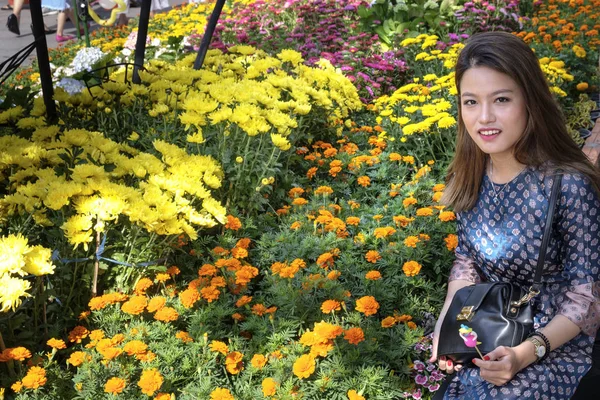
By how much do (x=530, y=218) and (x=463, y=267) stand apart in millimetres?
341

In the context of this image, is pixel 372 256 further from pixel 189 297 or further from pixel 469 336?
pixel 469 336

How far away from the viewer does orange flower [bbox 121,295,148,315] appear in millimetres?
2422

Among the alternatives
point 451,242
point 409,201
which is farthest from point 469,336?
point 409,201

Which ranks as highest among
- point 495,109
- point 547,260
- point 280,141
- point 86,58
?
point 495,109

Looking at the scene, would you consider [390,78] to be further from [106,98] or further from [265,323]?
[265,323]

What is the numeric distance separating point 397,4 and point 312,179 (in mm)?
3039

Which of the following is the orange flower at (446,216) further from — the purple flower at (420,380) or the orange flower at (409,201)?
the purple flower at (420,380)

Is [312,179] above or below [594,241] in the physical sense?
below

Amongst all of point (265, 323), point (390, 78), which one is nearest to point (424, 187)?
point (265, 323)

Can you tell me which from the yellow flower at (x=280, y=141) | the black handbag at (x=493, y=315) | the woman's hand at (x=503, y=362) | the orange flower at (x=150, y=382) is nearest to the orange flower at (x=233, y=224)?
the yellow flower at (x=280, y=141)

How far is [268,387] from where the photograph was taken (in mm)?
2172

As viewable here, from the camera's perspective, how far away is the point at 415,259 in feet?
9.81

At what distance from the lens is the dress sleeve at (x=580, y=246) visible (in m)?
1.95

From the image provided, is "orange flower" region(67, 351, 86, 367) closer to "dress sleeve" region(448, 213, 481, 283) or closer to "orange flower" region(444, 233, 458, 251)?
"dress sleeve" region(448, 213, 481, 283)
